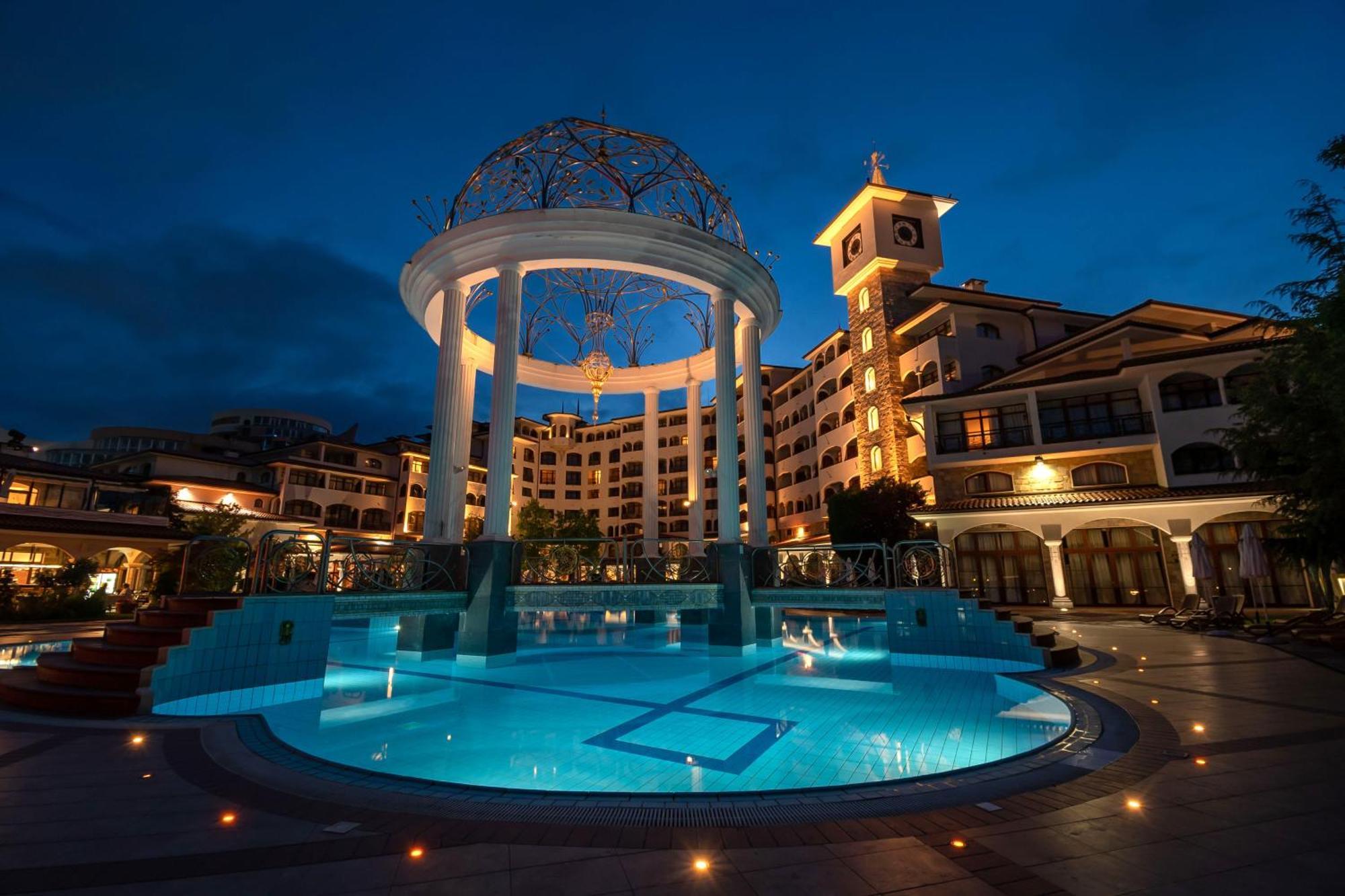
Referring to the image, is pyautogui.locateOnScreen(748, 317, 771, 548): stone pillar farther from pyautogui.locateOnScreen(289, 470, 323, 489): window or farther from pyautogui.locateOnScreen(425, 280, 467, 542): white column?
pyautogui.locateOnScreen(289, 470, 323, 489): window

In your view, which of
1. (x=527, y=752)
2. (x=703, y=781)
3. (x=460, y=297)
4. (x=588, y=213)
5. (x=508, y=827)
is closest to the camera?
(x=508, y=827)

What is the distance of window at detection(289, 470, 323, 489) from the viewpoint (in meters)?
41.1

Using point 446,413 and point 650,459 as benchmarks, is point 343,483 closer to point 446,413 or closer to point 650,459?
point 650,459

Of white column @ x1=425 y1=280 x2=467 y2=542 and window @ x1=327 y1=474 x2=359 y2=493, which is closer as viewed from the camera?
white column @ x1=425 y1=280 x2=467 y2=542

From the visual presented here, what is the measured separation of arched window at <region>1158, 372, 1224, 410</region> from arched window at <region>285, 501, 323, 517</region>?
1879 inches

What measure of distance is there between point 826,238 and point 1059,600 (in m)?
25.2

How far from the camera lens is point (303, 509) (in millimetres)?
41406

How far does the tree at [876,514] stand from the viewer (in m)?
26.0

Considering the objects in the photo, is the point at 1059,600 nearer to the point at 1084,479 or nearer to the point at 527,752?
the point at 1084,479

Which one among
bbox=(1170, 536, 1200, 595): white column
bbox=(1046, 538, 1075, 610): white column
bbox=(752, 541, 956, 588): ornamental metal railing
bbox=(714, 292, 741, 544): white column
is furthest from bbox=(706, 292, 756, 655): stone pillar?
bbox=(1170, 536, 1200, 595): white column

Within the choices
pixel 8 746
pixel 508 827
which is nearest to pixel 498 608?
pixel 8 746

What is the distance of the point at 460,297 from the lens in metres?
14.0

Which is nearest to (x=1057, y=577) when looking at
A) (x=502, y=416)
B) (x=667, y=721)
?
(x=502, y=416)

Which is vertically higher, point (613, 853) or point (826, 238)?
point (826, 238)
